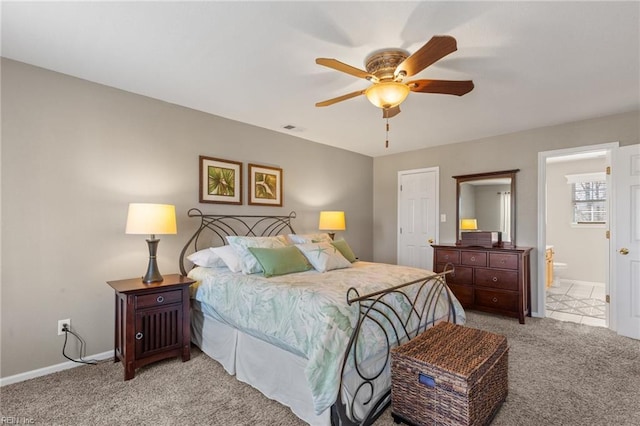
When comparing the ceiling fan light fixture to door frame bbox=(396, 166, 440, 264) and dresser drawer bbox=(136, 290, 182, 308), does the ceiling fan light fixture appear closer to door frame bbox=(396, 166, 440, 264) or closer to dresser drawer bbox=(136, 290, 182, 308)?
dresser drawer bbox=(136, 290, 182, 308)

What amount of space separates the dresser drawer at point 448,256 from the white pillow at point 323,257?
1908 millimetres

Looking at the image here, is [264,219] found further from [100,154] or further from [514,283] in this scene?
[514,283]

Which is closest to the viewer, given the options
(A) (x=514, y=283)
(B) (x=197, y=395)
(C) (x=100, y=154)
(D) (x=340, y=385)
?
(D) (x=340, y=385)

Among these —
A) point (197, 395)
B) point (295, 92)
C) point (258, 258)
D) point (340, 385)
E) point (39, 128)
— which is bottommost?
point (197, 395)

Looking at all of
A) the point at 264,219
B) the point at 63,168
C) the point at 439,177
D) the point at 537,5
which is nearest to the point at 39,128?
the point at 63,168

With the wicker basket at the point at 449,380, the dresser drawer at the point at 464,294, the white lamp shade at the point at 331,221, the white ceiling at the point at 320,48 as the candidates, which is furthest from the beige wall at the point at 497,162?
the wicker basket at the point at 449,380

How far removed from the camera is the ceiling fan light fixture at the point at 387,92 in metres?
2.19

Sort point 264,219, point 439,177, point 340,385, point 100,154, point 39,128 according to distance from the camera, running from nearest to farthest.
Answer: point 340,385, point 39,128, point 100,154, point 264,219, point 439,177

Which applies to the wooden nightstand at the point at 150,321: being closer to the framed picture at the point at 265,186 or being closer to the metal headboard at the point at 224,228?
the metal headboard at the point at 224,228

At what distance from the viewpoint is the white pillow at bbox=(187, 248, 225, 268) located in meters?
3.13

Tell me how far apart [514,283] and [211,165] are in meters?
4.01

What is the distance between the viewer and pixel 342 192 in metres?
5.31

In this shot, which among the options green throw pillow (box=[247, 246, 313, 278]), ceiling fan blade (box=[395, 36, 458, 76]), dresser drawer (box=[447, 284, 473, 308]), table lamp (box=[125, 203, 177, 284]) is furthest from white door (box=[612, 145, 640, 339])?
table lamp (box=[125, 203, 177, 284])

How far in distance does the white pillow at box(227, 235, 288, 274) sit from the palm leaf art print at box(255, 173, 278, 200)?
91 cm
